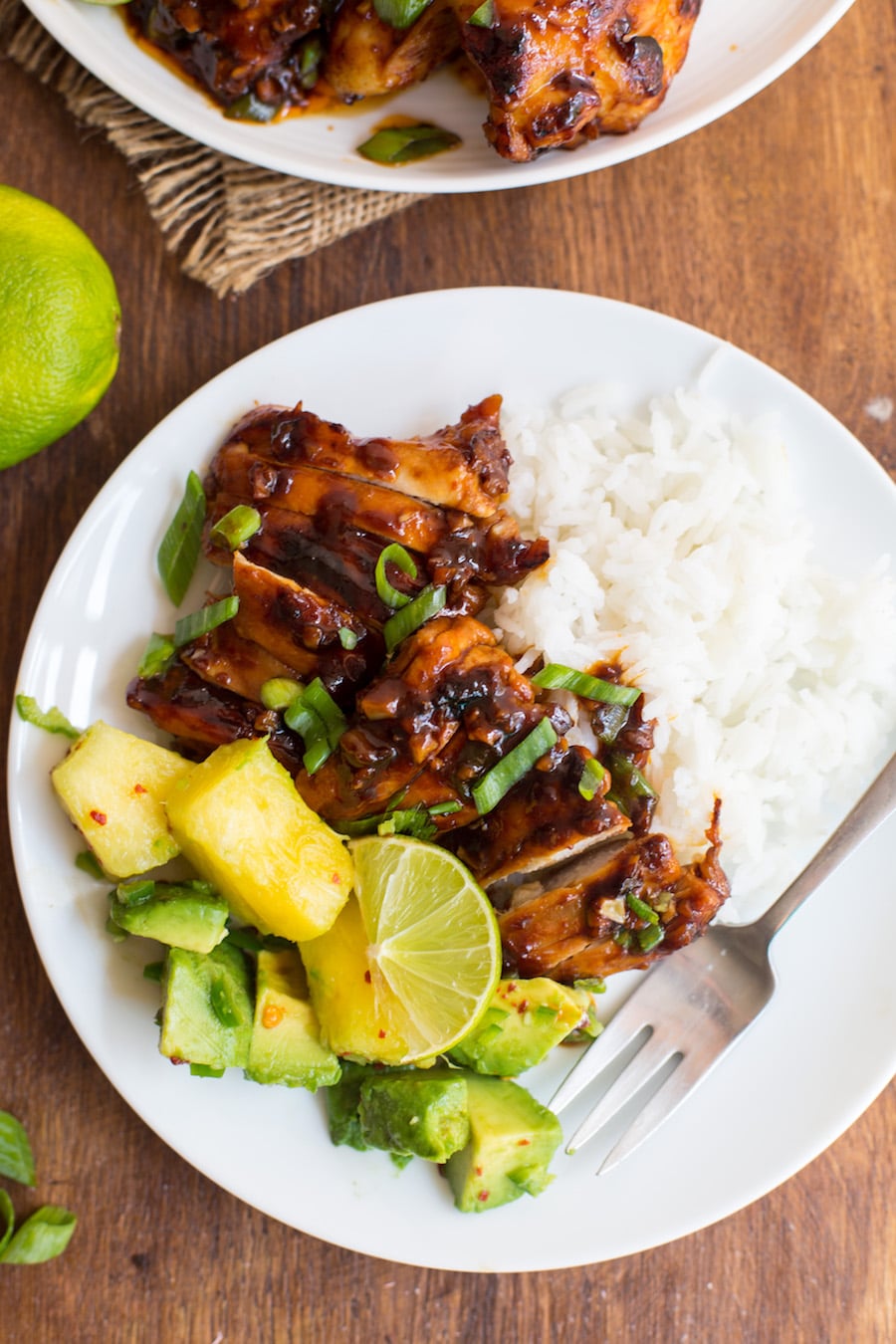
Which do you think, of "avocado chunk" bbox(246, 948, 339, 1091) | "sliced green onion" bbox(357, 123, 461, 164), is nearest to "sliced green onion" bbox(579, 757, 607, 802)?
"avocado chunk" bbox(246, 948, 339, 1091)

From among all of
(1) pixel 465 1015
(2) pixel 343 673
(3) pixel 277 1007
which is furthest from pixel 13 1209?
(2) pixel 343 673

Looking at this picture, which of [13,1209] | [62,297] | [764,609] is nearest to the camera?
[62,297]

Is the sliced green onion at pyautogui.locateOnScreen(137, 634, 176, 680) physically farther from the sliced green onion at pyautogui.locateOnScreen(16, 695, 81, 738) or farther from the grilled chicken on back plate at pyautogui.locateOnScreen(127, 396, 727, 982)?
the sliced green onion at pyautogui.locateOnScreen(16, 695, 81, 738)

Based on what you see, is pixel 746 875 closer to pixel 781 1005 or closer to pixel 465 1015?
pixel 781 1005

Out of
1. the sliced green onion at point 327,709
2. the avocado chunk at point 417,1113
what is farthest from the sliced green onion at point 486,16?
the avocado chunk at point 417,1113

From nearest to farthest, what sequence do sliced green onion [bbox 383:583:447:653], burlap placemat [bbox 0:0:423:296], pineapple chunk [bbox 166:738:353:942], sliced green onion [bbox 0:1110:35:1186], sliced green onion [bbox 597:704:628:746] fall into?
pineapple chunk [bbox 166:738:353:942]
sliced green onion [bbox 383:583:447:653]
sliced green onion [bbox 597:704:628:746]
sliced green onion [bbox 0:1110:35:1186]
burlap placemat [bbox 0:0:423:296]

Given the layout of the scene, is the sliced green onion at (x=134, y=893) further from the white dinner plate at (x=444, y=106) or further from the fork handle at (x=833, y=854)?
the white dinner plate at (x=444, y=106)

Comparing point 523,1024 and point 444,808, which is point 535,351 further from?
point 523,1024
